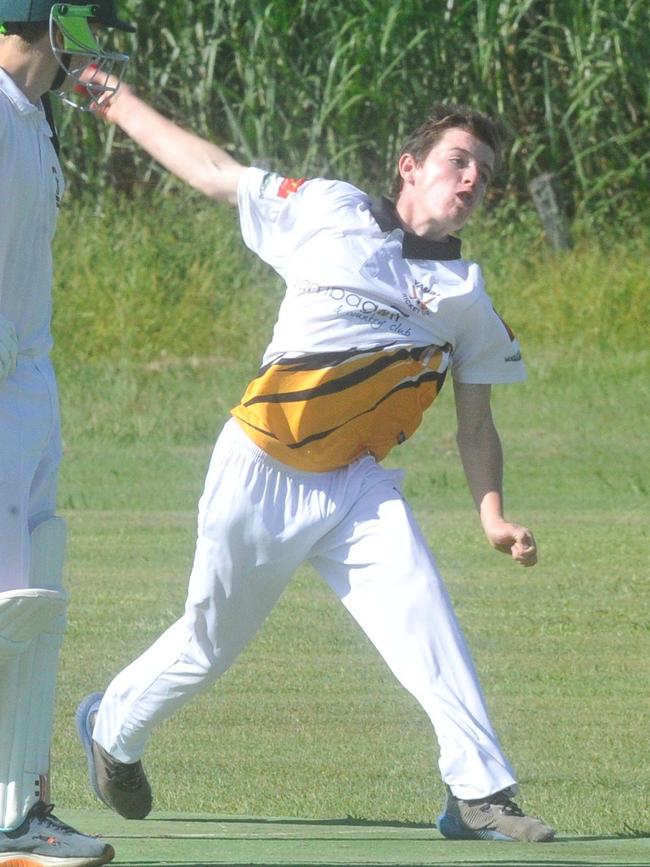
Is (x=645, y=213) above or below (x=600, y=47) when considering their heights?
below

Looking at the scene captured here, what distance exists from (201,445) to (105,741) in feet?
28.3

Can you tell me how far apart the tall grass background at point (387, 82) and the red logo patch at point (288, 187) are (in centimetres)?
1235

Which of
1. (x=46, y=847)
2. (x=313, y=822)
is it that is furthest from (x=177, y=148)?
(x=46, y=847)

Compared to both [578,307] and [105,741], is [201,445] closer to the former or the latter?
[578,307]

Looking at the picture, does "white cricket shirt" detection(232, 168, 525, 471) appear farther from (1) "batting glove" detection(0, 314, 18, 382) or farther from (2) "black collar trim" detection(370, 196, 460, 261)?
(1) "batting glove" detection(0, 314, 18, 382)

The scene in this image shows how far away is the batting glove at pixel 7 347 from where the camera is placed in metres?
4.12

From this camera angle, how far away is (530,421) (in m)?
14.4

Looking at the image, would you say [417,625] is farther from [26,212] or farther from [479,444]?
[26,212]

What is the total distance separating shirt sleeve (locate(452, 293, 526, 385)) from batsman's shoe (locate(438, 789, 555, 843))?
43.2 inches

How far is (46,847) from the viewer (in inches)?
169

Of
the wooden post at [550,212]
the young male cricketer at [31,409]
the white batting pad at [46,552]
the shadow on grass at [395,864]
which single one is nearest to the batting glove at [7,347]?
the young male cricketer at [31,409]

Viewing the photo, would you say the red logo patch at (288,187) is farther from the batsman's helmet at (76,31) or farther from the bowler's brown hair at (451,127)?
the batsman's helmet at (76,31)

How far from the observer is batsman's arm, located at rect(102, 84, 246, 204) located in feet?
17.5

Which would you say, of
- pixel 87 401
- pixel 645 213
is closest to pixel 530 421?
pixel 87 401
